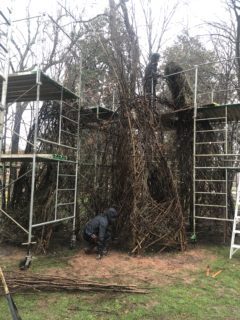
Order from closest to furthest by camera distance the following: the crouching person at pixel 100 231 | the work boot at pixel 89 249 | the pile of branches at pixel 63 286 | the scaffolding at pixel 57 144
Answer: the pile of branches at pixel 63 286
the scaffolding at pixel 57 144
the crouching person at pixel 100 231
the work boot at pixel 89 249

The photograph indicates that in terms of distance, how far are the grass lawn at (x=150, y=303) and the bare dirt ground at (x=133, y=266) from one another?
0.35 meters

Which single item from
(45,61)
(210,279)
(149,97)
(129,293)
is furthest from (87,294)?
(45,61)

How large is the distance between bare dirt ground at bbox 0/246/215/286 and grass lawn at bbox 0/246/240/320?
1.15 ft

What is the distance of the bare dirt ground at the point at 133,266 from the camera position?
6227 mm

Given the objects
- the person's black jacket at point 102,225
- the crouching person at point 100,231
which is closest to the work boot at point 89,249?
the crouching person at point 100,231

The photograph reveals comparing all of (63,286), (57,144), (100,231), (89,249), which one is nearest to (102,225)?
(100,231)

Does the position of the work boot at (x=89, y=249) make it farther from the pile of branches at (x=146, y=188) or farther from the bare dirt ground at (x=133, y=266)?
the pile of branches at (x=146, y=188)

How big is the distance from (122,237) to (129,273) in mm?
1941

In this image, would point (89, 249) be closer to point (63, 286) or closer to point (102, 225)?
point (102, 225)

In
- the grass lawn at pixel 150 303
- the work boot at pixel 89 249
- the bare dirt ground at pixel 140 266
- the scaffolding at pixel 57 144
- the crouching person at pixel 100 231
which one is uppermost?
the scaffolding at pixel 57 144

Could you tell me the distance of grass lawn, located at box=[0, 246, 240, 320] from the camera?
15.2 feet

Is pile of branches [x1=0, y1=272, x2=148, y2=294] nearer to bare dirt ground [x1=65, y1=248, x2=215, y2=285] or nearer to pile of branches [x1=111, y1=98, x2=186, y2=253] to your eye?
bare dirt ground [x1=65, y1=248, x2=215, y2=285]

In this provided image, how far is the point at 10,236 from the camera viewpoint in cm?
872

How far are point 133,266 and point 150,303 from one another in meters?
1.91
